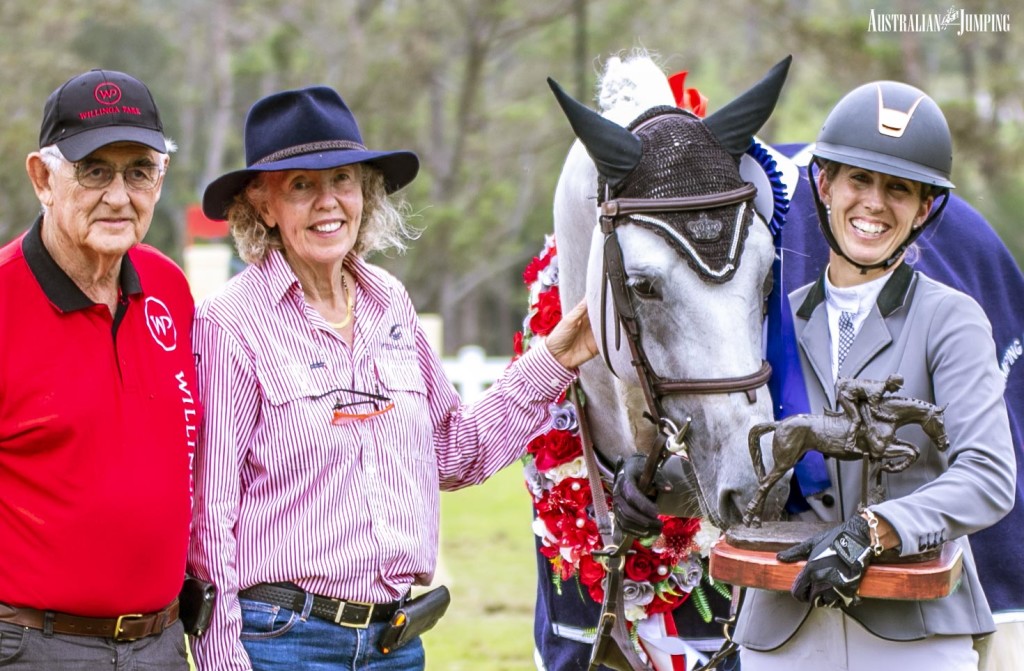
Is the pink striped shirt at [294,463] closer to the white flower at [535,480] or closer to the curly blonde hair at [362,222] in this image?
the curly blonde hair at [362,222]

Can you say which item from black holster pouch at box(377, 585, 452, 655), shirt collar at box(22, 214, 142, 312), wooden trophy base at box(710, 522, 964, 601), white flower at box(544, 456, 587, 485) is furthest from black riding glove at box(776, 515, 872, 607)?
shirt collar at box(22, 214, 142, 312)

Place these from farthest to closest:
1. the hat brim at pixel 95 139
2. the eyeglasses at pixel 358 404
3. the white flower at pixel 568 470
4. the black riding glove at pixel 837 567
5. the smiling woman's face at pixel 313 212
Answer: the white flower at pixel 568 470 → the smiling woman's face at pixel 313 212 → the eyeglasses at pixel 358 404 → the hat brim at pixel 95 139 → the black riding glove at pixel 837 567

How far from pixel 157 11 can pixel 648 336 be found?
103 feet

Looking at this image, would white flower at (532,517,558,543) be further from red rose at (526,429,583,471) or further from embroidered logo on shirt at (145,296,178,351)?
embroidered logo on shirt at (145,296,178,351)

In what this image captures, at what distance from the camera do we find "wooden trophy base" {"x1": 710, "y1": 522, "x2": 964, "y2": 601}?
8.38ft

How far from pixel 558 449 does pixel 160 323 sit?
1307 millimetres

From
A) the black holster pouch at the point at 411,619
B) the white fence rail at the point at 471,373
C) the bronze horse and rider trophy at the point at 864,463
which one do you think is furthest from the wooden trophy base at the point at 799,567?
the white fence rail at the point at 471,373

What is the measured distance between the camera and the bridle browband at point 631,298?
2873mm

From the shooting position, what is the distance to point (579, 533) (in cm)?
375

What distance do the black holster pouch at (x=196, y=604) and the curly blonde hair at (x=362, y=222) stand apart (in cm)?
84

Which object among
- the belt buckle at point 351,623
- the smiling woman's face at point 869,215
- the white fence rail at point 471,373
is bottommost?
the white fence rail at point 471,373

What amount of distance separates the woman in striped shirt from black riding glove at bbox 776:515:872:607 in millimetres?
1037


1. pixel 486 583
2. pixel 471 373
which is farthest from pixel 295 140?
pixel 471 373

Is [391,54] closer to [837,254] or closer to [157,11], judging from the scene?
[157,11]
